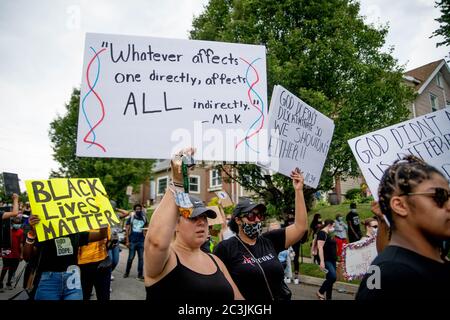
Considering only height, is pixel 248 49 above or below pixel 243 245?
above

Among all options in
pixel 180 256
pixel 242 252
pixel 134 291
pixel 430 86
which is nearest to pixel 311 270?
pixel 134 291

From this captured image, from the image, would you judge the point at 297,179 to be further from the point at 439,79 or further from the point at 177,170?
the point at 439,79

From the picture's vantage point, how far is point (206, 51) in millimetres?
2963

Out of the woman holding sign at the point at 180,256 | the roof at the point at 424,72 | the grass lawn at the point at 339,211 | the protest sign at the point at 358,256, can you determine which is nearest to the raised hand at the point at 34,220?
the woman holding sign at the point at 180,256

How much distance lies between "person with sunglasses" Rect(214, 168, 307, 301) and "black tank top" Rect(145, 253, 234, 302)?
605mm

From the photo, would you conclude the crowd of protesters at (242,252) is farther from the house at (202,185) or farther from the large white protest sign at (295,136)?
the house at (202,185)

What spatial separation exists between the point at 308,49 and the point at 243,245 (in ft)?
31.7

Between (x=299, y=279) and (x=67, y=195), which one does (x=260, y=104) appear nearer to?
(x=67, y=195)

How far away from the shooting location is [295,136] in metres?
3.66

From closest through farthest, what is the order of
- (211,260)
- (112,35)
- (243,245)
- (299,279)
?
(211,260), (112,35), (243,245), (299,279)

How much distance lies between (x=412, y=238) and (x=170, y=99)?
6.71ft

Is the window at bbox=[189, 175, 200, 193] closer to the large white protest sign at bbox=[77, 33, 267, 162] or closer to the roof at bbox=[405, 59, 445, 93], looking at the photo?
the roof at bbox=[405, 59, 445, 93]

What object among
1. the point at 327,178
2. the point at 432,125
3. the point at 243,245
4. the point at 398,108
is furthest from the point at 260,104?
the point at 398,108

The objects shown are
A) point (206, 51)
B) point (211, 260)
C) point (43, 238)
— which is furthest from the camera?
point (43, 238)
